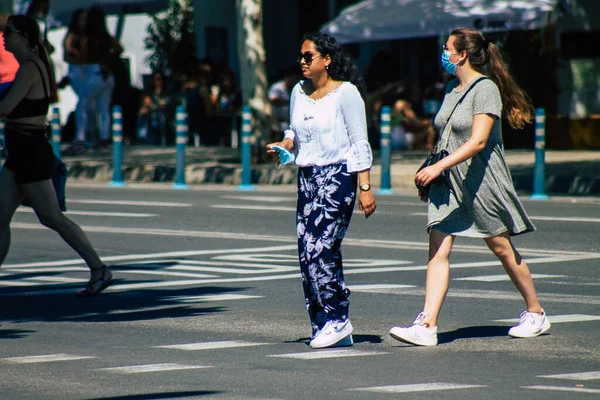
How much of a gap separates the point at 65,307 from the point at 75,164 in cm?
1308

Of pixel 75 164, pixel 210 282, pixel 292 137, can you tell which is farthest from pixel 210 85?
pixel 292 137

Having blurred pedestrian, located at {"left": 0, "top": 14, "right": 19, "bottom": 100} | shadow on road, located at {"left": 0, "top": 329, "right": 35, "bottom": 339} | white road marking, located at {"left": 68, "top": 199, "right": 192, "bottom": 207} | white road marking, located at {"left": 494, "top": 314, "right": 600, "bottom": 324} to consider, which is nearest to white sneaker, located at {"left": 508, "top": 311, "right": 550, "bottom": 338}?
white road marking, located at {"left": 494, "top": 314, "right": 600, "bottom": 324}

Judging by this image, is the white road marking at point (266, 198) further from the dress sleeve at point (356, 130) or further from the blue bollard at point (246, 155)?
the dress sleeve at point (356, 130)

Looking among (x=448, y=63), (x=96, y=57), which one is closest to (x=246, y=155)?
(x=96, y=57)

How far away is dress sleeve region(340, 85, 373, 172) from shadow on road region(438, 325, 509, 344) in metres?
1.10

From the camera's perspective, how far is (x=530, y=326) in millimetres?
7992

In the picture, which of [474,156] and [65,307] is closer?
[474,156]

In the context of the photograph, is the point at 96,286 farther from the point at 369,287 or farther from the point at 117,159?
the point at 117,159

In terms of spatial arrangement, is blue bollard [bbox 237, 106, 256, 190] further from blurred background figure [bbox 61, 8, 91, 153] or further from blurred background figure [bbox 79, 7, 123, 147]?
blurred background figure [bbox 61, 8, 91, 153]

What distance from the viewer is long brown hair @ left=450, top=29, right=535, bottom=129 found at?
26.0 feet

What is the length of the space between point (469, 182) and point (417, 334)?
0.91 metres

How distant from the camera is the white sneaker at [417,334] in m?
7.69

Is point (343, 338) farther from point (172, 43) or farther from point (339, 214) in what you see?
point (172, 43)

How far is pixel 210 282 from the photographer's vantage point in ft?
34.4
